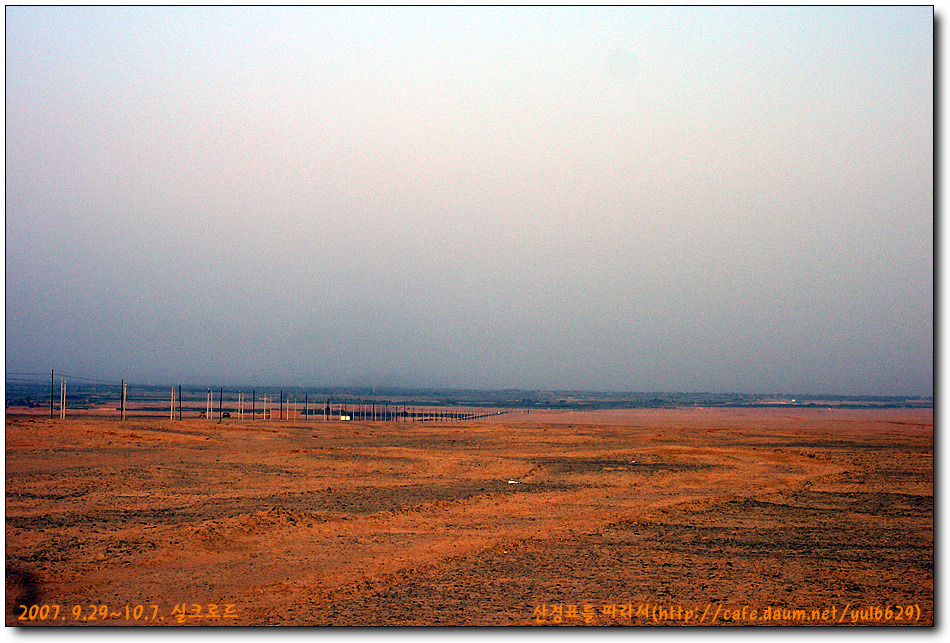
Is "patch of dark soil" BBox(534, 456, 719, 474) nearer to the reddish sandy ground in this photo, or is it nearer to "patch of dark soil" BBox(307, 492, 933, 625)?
the reddish sandy ground

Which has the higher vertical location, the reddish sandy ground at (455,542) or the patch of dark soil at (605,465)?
the reddish sandy ground at (455,542)

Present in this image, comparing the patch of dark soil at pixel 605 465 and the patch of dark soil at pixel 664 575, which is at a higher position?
the patch of dark soil at pixel 664 575

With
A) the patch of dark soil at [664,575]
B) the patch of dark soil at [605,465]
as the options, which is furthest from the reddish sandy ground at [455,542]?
the patch of dark soil at [605,465]

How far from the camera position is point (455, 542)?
12.1 m

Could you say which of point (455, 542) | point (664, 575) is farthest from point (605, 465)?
point (664, 575)

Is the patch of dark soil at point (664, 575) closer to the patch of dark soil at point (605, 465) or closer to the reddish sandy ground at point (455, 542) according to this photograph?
the reddish sandy ground at point (455, 542)

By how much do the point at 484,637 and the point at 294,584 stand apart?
314 cm

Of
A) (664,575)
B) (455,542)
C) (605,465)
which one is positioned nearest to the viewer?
(664,575)

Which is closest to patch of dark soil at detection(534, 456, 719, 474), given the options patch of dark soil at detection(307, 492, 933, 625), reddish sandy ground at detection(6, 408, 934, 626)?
reddish sandy ground at detection(6, 408, 934, 626)

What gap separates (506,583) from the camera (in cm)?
964

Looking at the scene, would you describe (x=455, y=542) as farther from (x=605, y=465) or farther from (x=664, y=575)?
(x=605, y=465)

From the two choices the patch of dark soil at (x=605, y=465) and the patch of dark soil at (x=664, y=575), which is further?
the patch of dark soil at (x=605, y=465)

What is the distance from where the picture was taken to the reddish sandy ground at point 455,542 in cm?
858

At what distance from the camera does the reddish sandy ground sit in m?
8.58
